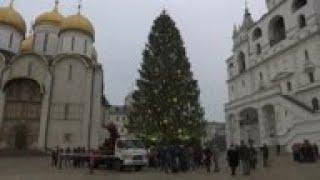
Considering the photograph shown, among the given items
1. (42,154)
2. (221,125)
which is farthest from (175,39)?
(221,125)

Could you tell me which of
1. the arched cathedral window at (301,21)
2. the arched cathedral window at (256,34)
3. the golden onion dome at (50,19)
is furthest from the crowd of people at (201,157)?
the arched cathedral window at (256,34)

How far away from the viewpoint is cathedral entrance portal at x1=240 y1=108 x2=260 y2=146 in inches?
1853

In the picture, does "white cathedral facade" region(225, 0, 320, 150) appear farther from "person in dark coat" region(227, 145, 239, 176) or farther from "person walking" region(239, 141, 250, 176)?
"person in dark coat" region(227, 145, 239, 176)

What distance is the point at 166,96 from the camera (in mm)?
24141

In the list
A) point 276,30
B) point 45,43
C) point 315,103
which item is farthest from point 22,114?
point 276,30

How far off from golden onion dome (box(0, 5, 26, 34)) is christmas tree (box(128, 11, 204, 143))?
2575cm

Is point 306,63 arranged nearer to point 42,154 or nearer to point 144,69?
point 144,69

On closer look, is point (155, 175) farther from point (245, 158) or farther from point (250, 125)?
point (250, 125)

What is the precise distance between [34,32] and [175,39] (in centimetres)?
2852

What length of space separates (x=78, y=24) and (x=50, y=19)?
5.88 metres

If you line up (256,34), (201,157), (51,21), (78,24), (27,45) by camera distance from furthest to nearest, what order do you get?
(256,34)
(27,45)
(51,21)
(78,24)
(201,157)

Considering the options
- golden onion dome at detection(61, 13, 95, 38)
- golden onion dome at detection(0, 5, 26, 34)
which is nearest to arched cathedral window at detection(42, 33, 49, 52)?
golden onion dome at detection(0, 5, 26, 34)

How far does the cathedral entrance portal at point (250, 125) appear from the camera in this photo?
47.1m

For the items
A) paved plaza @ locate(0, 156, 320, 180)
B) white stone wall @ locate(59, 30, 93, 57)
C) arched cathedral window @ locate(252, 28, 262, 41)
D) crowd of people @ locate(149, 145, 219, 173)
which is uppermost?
arched cathedral window @ locate(252, 28, 262, 41)
